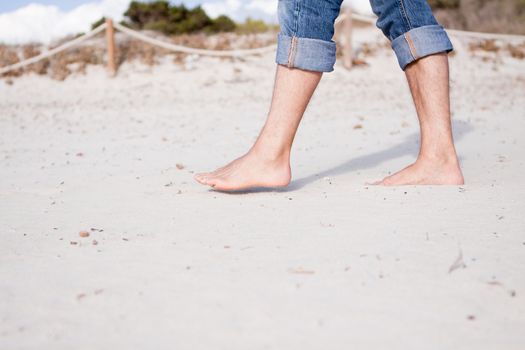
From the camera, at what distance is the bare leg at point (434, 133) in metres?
2.23

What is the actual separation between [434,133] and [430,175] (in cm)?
15

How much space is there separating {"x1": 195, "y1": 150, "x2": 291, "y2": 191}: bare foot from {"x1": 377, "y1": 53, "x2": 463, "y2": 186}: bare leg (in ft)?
1.22

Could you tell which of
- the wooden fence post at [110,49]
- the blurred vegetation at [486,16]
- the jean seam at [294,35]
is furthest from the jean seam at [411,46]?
the blurred vegetation at [486,16]

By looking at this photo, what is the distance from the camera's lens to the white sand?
42.2 inches

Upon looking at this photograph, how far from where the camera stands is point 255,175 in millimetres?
2150

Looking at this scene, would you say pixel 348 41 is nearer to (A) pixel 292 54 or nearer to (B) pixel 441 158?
(B) pixel 441 158

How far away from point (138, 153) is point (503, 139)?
2.04 m

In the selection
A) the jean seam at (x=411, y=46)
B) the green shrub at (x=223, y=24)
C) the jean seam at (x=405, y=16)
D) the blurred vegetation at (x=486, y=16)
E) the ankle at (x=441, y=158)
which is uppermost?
the blurred vegetation at (x=486, y=16)

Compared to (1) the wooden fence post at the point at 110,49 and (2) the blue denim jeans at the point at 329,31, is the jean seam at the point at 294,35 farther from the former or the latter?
(1) the wooden fence post at the point at 110,49

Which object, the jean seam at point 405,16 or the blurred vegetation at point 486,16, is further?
the blurred vegetation at point 486,16

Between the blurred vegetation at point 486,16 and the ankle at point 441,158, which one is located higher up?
the blurred vegetation at point 486,16

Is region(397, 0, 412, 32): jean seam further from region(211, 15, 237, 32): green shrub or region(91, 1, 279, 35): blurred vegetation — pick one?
region(211, 15, 237, 32): green shrub

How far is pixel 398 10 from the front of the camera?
222 cm

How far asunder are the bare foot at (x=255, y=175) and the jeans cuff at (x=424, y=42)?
0.57 meters
